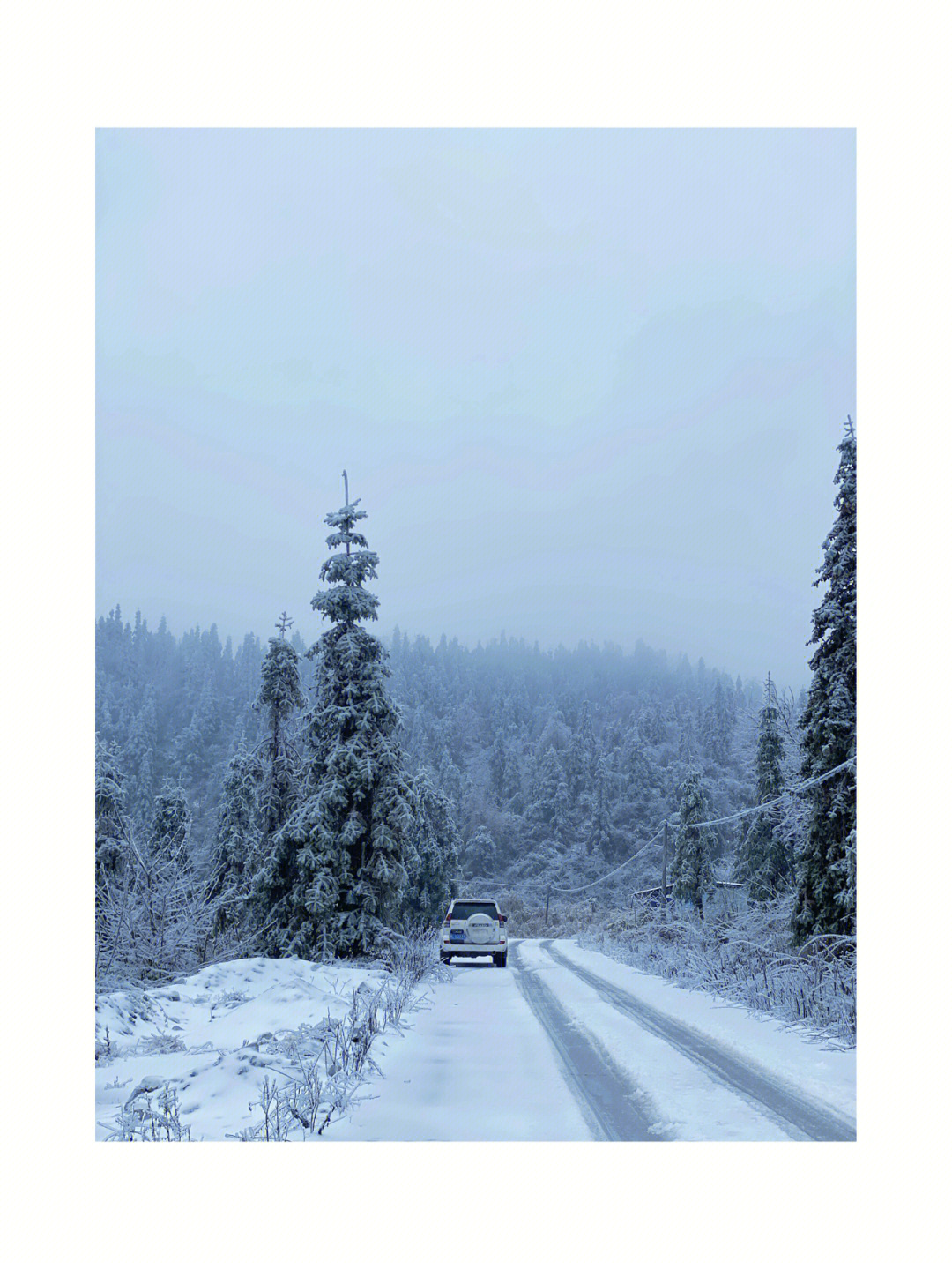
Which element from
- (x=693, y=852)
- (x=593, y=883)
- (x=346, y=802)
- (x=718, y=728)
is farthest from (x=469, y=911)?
(x=718, y=728)

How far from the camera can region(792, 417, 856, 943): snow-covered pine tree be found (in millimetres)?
16953

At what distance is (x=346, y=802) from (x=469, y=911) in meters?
4.97

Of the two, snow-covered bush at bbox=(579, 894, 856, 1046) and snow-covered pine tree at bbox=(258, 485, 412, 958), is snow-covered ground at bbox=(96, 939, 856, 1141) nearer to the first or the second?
snow-covered bush at bbox=(579, 894, 856, 1046)

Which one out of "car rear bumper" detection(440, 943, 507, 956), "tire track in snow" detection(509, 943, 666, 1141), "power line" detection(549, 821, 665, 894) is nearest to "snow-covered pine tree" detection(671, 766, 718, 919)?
"car rear bumper" detection(440, 943, 507, 956)

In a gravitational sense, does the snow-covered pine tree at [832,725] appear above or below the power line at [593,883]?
above

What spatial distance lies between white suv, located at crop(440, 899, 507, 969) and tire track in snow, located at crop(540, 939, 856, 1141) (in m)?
9.78

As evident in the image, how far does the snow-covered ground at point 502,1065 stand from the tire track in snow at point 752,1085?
2 cm

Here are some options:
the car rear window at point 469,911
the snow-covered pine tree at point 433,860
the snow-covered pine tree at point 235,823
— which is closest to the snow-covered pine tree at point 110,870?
the car rear window at point 469,911

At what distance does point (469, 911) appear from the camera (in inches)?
936

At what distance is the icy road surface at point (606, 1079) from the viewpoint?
21.9ft

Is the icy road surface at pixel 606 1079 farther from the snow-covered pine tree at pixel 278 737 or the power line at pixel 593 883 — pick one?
the power line at pixel 593 883

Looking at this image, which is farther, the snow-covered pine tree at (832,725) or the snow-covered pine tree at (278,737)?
the snow-covered pine tree at (278,737)

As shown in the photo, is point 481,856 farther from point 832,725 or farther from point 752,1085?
point 752,1085
